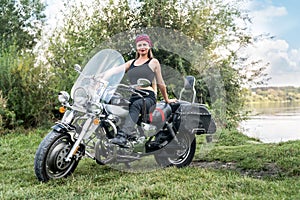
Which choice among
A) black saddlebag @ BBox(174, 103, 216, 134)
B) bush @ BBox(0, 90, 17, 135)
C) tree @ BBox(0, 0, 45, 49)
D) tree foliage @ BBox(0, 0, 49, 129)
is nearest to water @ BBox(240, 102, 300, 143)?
black saddlebag @ BBox(174, 103, 216, 134)

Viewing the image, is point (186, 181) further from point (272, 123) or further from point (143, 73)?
point (272, 123)

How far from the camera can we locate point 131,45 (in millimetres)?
10281

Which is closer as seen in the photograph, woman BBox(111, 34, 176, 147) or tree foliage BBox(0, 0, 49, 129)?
woman BBox(111, 34, 176, 147)

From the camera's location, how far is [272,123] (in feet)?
38.0

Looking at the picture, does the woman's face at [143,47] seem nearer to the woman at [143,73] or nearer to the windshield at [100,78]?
the woman at [143,73]

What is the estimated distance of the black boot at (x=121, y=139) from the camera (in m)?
4.24

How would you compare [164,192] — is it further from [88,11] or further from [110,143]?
[88,11]

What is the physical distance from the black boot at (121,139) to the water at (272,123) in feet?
17.5

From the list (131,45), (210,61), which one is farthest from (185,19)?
(131,45)

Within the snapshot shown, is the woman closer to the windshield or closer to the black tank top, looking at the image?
the black tank top

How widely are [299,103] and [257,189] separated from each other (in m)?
13.9

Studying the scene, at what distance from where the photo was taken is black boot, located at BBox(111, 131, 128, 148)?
4238mm

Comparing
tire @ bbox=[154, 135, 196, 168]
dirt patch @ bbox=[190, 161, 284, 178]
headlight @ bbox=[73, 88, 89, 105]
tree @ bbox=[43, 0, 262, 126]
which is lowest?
dirt patch @ bbox=[190, 161, 284, 178]

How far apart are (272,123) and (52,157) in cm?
901
